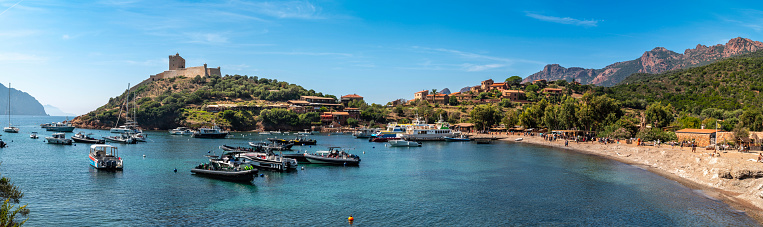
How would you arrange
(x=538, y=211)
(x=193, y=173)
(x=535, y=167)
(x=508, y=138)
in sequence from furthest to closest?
(x=508, y=138)
(x=535, y=167)
(x=193, y=173)
(x=538, y=211)

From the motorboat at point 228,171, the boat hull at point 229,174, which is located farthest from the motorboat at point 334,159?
the boat hull at point 229,174

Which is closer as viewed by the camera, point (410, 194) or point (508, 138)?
point (410, 194)

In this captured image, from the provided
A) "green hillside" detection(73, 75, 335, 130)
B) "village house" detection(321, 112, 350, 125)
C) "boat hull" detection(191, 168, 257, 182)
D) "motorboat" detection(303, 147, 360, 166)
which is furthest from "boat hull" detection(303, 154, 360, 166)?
"village house" detection(321, 112, 350, 125)

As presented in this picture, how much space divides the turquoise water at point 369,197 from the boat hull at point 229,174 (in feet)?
2.87

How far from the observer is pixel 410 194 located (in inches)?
1387

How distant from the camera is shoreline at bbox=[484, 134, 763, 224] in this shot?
99.1ft

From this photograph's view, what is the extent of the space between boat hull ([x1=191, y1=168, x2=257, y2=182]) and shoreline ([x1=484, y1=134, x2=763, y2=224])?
120 ft

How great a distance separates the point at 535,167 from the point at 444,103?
448 feet

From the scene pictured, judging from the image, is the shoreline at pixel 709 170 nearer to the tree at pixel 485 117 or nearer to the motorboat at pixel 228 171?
the motorboat at pixel 228 171

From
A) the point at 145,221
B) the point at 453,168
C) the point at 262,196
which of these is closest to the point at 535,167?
the point at 453,168

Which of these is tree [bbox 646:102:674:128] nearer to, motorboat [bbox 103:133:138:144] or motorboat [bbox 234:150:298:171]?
motorboat [bbox 234:150:298:171]

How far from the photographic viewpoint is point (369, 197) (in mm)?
33688

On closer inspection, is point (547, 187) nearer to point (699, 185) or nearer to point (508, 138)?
point (699, 185)

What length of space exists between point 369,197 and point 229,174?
46.7ft
